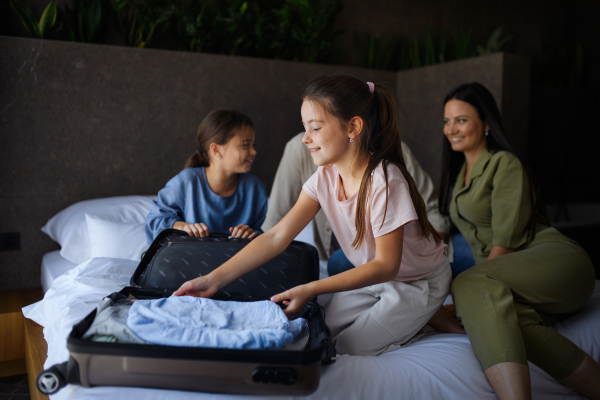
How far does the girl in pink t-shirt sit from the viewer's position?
1.17 meters

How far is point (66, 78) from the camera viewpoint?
220cm

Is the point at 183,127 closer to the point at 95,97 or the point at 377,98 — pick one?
the point at 95,97

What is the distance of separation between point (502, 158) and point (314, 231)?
0.90 m

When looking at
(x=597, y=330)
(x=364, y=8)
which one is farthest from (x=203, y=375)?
(x=364, y=8)

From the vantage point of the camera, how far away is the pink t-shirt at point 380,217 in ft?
3.82

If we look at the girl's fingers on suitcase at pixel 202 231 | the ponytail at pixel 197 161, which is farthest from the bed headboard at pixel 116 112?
the girl's fingers on suitcase at pixel 202 231

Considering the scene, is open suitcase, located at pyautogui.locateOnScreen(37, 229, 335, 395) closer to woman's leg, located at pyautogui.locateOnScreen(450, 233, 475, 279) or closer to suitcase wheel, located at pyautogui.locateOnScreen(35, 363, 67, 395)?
suitcase wheel, located at pyautogui.locateOnScreen(35, 363, 67, 395)

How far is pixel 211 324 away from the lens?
884 mm

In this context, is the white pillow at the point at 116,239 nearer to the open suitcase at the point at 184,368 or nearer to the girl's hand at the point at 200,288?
the girl's hand at the point at 200,288

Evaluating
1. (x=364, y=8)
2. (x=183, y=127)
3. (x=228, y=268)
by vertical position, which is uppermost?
(x=364, y=8)

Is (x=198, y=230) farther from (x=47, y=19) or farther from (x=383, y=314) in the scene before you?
(x=47, y=19)

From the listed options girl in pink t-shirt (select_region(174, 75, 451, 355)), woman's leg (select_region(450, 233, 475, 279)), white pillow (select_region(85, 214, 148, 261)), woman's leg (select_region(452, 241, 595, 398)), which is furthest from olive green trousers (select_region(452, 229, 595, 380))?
white pillow (select_region(85, 214, 148, 261))

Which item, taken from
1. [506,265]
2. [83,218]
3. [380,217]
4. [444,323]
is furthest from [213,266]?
[83,218]

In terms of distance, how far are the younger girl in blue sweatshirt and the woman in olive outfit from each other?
0.87m
